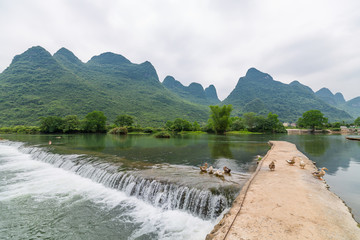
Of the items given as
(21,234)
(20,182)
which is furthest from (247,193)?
(20,182)

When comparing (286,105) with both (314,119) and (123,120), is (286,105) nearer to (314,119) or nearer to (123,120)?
(314,119)

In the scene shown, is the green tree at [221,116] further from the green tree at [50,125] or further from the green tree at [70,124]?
the green tree at [50,125]

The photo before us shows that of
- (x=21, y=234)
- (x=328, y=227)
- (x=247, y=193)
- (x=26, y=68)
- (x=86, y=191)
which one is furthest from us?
(x=26, y=68)

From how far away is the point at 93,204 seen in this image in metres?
8.52

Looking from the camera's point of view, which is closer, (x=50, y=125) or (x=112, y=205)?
(x=112, y=205)

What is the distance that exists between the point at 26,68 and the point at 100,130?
105m

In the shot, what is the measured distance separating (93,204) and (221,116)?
62.1 m

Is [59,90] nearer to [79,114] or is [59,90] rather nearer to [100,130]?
[79,114]

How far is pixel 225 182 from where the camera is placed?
896 cm

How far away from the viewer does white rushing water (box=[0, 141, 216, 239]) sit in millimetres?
6293

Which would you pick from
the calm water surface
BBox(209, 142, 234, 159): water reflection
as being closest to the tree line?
BBox(209, 142, 234, 159): water reflection

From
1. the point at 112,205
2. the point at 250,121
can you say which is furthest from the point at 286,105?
the point at 112,205

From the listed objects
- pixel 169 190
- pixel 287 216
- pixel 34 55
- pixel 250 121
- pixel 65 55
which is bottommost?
pixel 169 190

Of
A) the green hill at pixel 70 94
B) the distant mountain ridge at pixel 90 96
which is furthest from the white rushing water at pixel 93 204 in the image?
the distant mountain ridge at pixel 90 96
